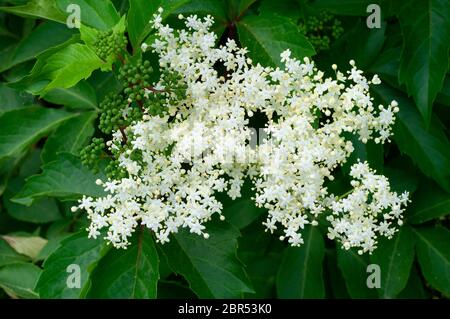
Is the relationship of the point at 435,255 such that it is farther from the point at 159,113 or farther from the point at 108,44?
the point at 108,44

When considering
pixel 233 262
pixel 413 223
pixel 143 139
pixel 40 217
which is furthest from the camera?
pixel 40 217

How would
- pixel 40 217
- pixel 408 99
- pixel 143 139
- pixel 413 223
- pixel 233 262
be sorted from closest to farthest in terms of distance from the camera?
pixel 143 139, pixel 233 262, pixel 408 99, pixel 413 223, pixel 40 217

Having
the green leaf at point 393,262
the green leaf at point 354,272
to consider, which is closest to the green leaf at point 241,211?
the green leaf at point 354,272

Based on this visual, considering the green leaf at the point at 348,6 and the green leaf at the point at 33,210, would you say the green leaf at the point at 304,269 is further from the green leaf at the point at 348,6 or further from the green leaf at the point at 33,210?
the green leaf at the point at 33,210

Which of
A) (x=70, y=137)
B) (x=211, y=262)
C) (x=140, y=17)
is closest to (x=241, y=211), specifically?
(x=211, y=262)
